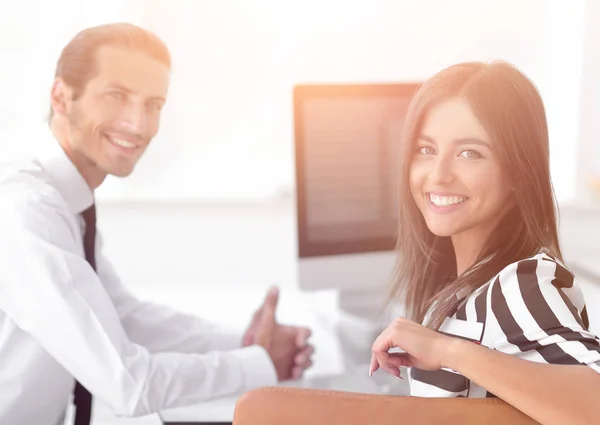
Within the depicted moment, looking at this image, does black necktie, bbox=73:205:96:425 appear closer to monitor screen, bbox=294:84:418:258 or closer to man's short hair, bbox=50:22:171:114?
man's short hair, bbox=50:22:171:114

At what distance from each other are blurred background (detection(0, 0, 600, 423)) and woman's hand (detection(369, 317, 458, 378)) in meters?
0.23

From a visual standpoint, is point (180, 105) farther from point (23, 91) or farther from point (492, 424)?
point (492, 424)

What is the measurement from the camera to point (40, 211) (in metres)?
0.68

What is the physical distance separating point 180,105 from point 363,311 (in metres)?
0.54

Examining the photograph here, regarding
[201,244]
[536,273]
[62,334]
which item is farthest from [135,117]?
[201,244]

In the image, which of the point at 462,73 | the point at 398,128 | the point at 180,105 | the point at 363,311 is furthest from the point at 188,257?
the point at 462,73

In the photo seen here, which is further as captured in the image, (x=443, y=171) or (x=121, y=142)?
(x=121, y=142)

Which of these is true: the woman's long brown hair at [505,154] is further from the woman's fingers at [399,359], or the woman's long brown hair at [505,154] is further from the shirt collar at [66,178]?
the shirt collar at [66,178]

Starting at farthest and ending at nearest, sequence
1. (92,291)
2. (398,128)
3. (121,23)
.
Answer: (398,128)
(121,23)
(92,291)

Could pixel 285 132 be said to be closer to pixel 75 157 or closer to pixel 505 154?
pixel 75 157

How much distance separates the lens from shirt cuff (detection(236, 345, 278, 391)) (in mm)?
786

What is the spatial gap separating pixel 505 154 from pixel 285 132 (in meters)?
0.95

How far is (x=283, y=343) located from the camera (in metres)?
0.86

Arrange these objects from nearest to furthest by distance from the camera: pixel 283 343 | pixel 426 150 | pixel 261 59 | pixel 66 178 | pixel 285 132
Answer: pixel 426 150 → pixel 66 178 → pixel 283 343 → pixel 261 59 → pixel 285 132
